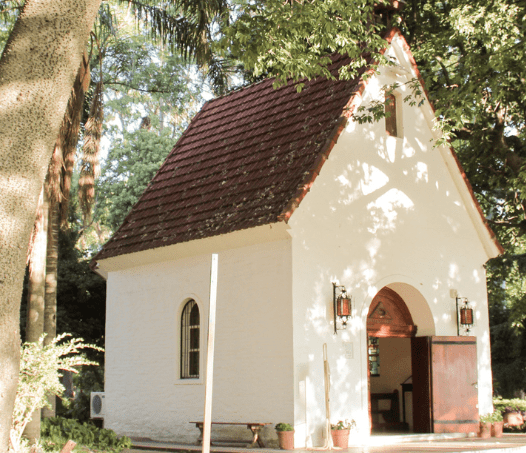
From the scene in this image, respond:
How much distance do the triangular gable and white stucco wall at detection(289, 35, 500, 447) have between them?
40cm

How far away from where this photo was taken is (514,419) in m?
17.5

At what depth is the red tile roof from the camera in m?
13.9

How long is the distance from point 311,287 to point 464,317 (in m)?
4.29

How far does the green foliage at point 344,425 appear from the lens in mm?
12870

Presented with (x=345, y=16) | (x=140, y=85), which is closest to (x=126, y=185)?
(x=140, y=85)

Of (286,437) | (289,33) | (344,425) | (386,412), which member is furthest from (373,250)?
(386,412)

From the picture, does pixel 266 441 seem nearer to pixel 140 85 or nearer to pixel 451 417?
pixel 451 417

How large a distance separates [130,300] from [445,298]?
23.1 feet

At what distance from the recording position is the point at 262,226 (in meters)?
13.4

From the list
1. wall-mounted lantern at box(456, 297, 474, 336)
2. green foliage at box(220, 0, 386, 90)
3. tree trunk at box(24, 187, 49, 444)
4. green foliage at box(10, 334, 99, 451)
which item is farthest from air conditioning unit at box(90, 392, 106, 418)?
green foliage at box(220, 0, 386, 90)

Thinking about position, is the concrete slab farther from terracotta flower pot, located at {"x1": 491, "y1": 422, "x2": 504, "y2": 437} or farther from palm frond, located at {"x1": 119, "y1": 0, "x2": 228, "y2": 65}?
palm frond, located at {"x1": 119, "y1": 0, "x2": 228, "y2": 65}

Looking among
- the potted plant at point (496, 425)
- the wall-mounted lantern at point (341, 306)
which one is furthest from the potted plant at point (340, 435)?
the potted plant at point (496, 425)

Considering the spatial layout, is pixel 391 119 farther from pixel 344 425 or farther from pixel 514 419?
pixel 514 419

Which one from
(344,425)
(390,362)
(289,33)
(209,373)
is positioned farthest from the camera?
(390,362)
